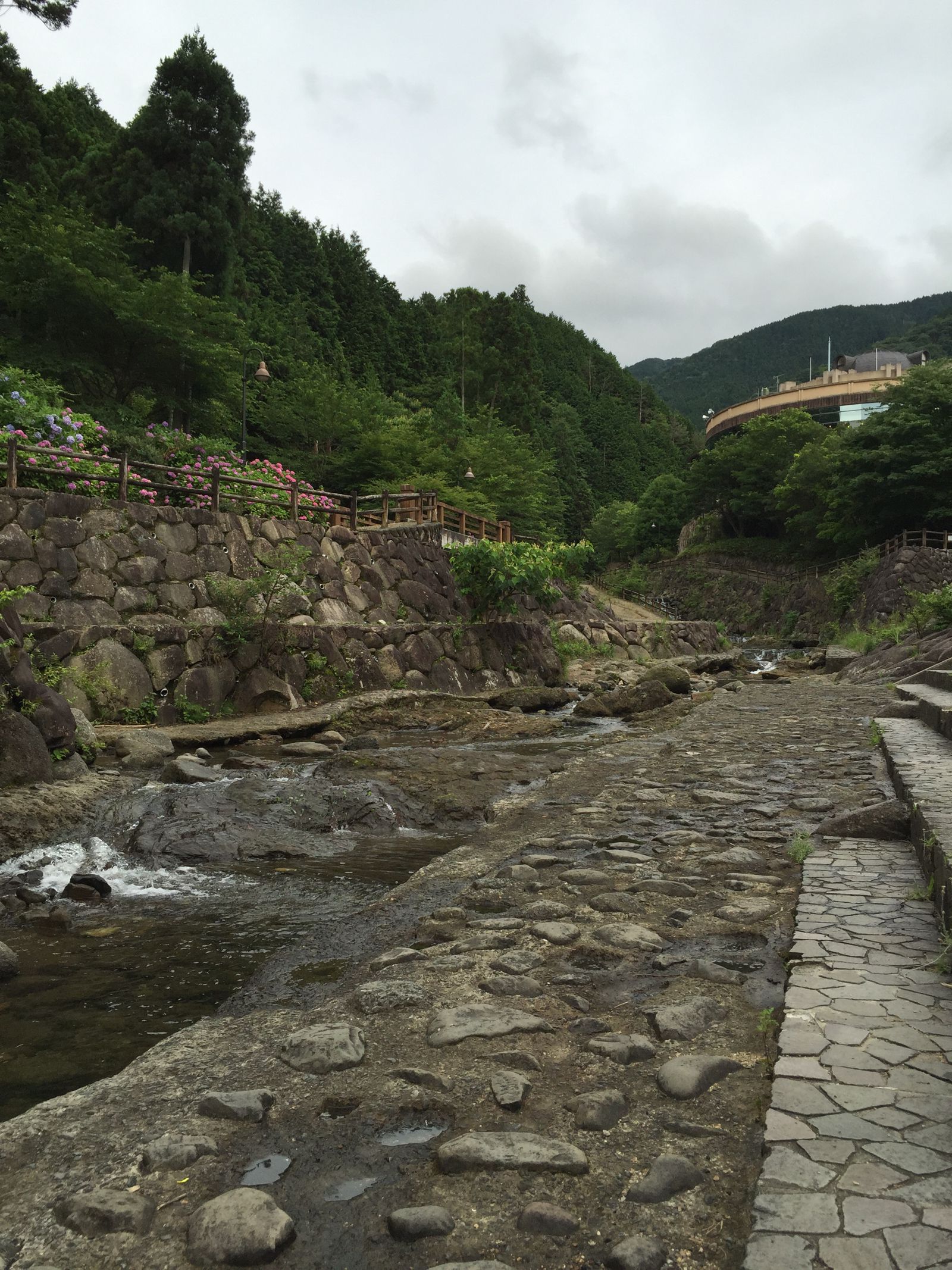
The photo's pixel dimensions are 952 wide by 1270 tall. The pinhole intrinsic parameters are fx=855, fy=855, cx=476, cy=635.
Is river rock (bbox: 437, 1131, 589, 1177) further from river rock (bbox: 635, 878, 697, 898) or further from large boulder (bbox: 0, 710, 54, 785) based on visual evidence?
large boulder (bbox: 0, 710, 54, 785)

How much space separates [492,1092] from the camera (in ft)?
8.56

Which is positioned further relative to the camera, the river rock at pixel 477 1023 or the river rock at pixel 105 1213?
the river rock at pixel 477 1023

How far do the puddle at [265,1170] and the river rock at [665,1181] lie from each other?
91 cm

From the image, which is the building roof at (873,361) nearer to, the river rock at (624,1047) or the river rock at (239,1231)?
the river rock at (624,1047)

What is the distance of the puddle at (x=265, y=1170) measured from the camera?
7.27 feet

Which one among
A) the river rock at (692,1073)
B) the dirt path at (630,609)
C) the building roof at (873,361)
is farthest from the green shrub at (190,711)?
the building roof at (873,361)

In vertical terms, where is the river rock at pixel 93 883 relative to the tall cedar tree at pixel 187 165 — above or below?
below

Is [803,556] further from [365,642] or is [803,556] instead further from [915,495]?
[365,642]

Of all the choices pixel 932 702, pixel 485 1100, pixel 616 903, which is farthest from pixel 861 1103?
pixel 932 702

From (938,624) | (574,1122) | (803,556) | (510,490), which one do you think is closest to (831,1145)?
(574,1122)

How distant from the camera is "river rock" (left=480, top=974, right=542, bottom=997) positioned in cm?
337

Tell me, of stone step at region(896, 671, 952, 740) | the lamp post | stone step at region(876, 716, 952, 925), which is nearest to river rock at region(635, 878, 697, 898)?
stone step at region(876, 716, 952, 925)

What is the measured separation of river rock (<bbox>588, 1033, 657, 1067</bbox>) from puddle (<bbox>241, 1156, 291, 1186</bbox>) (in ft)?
3.50

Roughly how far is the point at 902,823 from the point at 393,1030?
357cm
